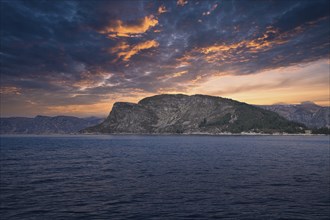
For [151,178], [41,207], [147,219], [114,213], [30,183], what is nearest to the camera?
[147,219]

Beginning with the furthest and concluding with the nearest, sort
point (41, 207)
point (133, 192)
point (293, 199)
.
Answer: point (133, 192) → point (293, 199) → point (41, 207)

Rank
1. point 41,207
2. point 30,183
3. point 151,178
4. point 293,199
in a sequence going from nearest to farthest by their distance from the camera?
point 41,207, point 293,199, point 30,183, point 151,178

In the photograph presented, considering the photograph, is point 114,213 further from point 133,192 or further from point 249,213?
point 249,213

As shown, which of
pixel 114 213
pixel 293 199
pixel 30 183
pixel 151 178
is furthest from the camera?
pixel 151 178

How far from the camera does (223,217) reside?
26656mm

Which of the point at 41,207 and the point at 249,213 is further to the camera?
the point at 41,207

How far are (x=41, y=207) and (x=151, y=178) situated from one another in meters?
22.3

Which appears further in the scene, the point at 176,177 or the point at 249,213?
the point at 176,177

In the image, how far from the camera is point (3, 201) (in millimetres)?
33688

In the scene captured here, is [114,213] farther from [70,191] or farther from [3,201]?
[3,201]

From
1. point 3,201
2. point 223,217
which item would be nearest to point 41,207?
point 3,201

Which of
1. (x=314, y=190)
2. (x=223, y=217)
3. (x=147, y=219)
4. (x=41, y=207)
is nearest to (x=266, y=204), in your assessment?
Answer: (x=223, y=217)

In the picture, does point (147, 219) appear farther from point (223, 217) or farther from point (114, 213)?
point (223, 217)

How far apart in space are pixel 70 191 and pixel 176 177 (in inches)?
791
